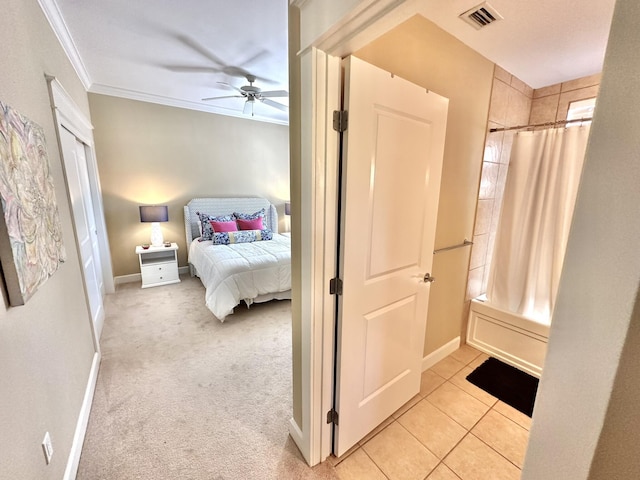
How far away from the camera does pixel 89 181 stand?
3.16 meters

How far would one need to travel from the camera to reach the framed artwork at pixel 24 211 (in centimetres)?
96

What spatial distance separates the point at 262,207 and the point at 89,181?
2.41 m

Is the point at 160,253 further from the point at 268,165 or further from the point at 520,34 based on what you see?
the point at 520,34

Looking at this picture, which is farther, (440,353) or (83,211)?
(83,211)

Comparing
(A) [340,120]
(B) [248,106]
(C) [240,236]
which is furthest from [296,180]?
(C) [240,236]

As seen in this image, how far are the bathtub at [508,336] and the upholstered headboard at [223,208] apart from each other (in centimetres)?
357

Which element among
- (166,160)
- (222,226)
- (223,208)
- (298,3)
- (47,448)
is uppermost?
(298,3)

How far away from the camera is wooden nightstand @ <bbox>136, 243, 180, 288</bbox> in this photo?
3.81 meters

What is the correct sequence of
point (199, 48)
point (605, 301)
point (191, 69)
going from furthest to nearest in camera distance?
point (191, 69) < point (199, 48) < point (605, 301)

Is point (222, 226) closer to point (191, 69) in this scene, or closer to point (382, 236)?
point (191, 69)

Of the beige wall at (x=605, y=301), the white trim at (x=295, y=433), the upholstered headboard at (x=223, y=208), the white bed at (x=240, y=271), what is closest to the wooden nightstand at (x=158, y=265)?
the white bed at (x=240, y=271)

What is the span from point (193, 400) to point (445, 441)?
166 centimetres

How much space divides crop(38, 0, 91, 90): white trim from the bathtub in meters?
3.95

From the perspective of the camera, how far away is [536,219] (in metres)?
2.16
